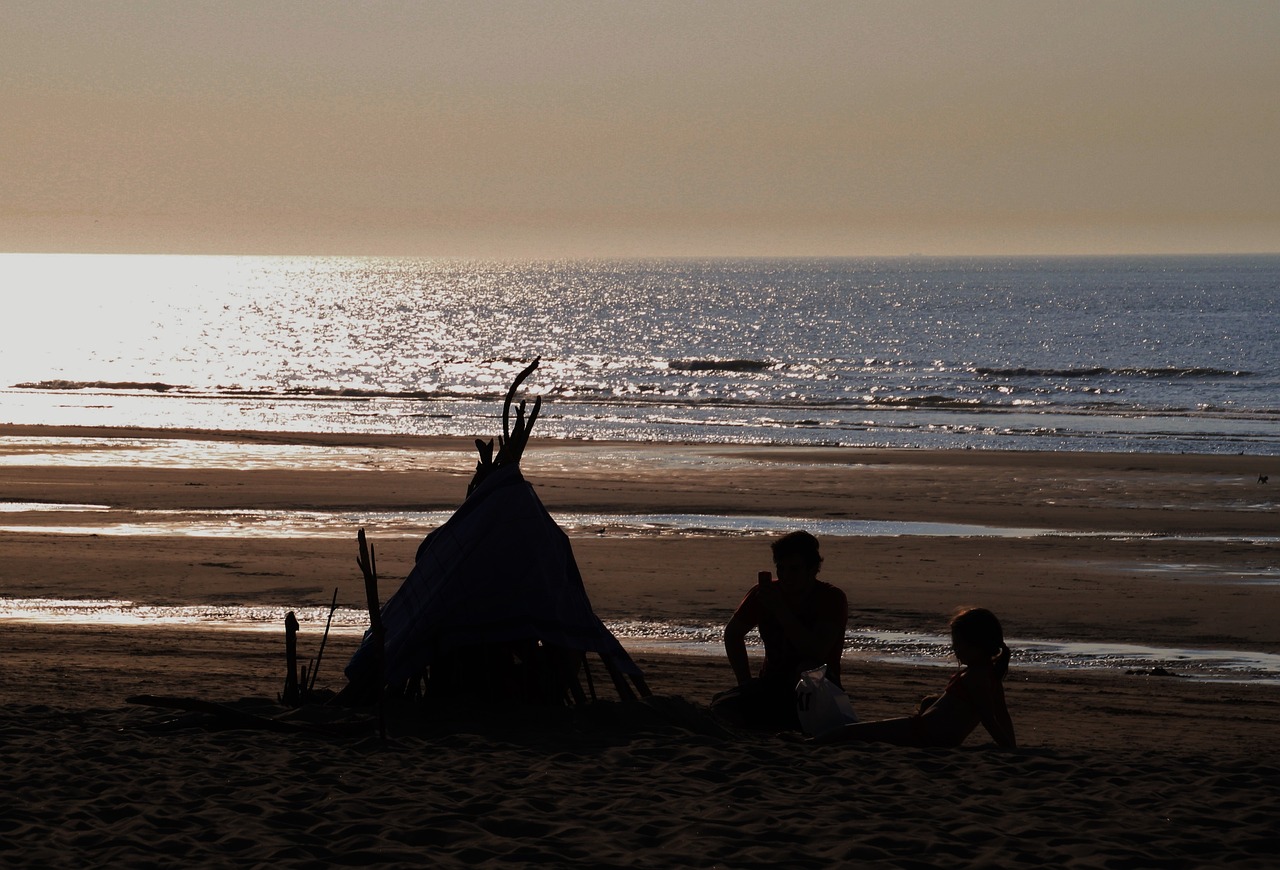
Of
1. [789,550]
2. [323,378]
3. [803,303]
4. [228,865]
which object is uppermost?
[803,303]

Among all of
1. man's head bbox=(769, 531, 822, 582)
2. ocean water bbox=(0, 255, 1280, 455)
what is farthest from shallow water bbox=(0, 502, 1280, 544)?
ocean water bbox=(0, 255, 1280, 455)

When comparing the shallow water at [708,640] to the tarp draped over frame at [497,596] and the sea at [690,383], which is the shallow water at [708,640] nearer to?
the sea at [690,383]

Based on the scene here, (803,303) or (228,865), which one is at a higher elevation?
(803,303)

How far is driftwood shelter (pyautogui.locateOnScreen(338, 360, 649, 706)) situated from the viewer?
27.0ft

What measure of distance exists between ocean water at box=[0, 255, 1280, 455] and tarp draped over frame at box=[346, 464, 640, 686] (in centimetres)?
2287

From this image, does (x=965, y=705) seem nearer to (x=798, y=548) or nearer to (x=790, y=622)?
(x=790, y=622)

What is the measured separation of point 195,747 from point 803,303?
122000 mm

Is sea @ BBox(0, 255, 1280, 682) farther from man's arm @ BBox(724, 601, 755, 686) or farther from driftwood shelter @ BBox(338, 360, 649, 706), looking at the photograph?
man's arm @ BBox(724, 601, 755, 686)

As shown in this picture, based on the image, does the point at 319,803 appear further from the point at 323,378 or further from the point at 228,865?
the point at 323,378

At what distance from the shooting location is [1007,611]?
42.6ft

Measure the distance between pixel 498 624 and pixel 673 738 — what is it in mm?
1277

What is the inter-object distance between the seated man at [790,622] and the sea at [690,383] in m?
3.29

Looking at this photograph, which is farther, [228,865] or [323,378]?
[323,378]

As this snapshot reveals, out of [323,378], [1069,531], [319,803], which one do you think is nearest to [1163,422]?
[1069,531]
